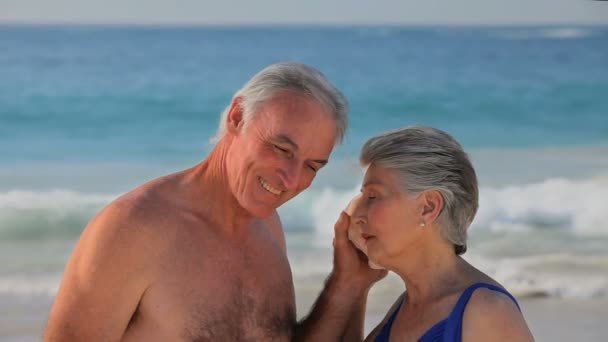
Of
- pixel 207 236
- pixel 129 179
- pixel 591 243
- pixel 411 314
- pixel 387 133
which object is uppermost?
pixel 387 133

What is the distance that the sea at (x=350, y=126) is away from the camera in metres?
8.31

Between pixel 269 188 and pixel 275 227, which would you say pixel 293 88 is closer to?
pixel 269 188

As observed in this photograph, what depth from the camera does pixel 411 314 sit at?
2.63 m

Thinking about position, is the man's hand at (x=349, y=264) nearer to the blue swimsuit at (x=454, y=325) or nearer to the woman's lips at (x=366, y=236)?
the woman's lips at (x=366, y=236)

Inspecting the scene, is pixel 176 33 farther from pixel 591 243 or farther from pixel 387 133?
pixel 387 133

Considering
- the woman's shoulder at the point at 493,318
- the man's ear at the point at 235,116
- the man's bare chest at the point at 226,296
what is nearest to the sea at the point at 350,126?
the man's bare chest at the point at 226,296

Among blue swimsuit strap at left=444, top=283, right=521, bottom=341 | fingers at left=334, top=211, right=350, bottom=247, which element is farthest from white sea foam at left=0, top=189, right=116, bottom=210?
blue swimsuit strap at left=444, top=283, right=521, bottom=341

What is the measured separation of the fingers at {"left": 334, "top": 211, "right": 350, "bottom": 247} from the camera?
2.72m

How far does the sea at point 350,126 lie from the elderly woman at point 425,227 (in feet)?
13.1

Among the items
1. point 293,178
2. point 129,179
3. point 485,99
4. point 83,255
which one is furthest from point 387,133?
point 485,99

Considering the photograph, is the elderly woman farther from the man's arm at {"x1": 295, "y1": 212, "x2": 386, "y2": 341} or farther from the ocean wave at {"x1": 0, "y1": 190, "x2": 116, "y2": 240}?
the ocean wave at {"x1": 0, "y1": 190, "x2": 116, "y2": 240}

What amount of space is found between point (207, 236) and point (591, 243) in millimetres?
6849

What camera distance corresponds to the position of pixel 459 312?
2.43 m

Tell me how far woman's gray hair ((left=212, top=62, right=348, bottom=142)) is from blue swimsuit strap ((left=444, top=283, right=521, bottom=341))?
0.53 meters
